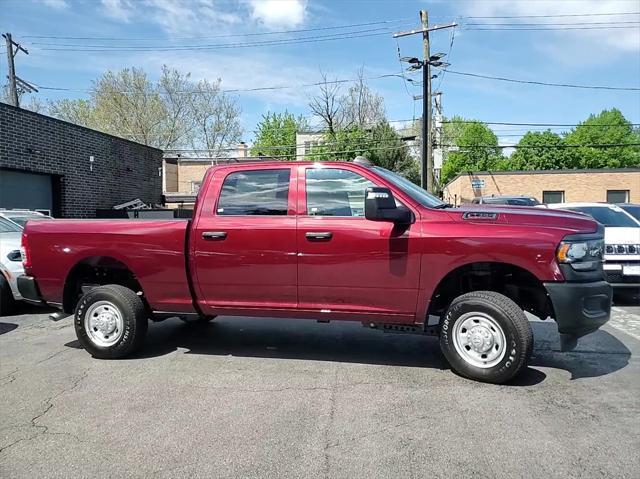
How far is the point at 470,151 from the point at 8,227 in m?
69.3

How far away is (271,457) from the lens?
10.7 feet

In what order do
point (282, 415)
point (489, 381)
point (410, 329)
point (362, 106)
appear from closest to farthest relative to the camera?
1. point (282, 415)
2. point (489, 381)
3. point (410, 329)
4. point (362, 106)

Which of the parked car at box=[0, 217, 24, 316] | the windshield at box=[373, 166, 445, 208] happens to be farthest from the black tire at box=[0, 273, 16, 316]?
the windshield at box=[373, 166, 445, 208]

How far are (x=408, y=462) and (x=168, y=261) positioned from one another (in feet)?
10.4

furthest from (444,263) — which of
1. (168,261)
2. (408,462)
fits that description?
(168,261)

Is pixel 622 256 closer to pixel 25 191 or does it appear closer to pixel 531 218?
pixel 531 218

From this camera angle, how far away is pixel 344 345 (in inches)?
233

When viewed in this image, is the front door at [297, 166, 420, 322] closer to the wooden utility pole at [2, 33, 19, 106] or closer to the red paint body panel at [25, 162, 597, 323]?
the red paint body panel at [25, 162, 597, 323]

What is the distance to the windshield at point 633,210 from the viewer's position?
9302 millimetres

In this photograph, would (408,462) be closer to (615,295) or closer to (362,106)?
(615,295)

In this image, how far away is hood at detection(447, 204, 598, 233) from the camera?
4434 millimetres

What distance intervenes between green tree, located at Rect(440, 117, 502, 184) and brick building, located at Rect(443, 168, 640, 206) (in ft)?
108

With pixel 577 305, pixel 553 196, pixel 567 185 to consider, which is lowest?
pixel 577 305

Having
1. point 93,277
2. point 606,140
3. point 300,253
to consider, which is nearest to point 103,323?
point 93,277
